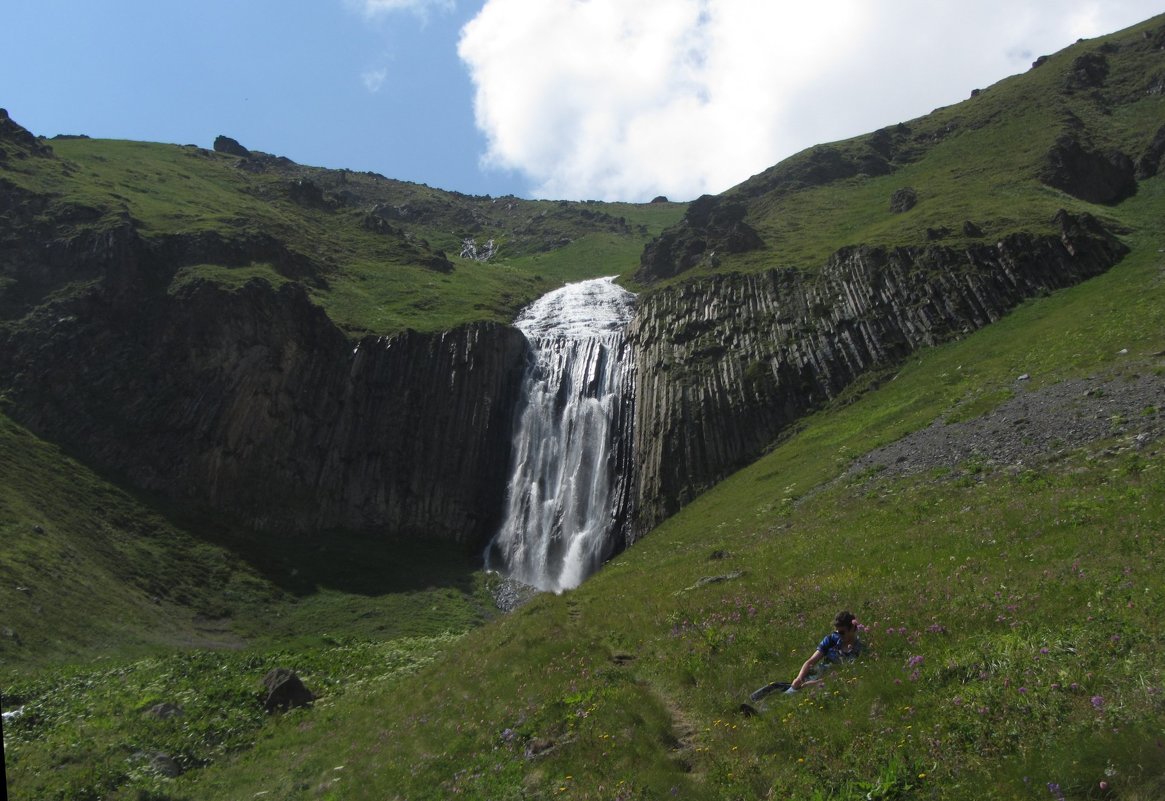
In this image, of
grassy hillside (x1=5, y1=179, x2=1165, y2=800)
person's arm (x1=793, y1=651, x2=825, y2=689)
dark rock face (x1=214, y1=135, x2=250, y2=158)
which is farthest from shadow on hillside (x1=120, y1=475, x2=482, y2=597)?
dark rock face (x1=214, y1=135, x2=250, y2=158)

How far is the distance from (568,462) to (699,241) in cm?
4717

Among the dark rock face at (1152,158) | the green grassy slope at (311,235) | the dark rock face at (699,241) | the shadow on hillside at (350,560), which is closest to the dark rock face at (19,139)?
the green grassy slope at (311,235)

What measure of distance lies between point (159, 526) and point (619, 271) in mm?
88171

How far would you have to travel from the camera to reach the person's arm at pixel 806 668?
12141 millimetres

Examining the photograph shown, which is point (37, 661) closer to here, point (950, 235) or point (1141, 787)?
point (1141, 787)

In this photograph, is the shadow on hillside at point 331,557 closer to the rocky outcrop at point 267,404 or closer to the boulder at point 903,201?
the rocky outcrop at point 267,404

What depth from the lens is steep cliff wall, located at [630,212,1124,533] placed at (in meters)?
56.2

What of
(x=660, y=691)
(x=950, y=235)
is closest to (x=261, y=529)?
(x=660, y=691)

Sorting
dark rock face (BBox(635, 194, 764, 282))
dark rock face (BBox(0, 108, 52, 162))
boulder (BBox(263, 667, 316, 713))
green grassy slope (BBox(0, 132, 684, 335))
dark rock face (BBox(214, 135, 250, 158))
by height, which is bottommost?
boulder (BBox(263, 667, 316, 713))

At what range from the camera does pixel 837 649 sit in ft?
41.1

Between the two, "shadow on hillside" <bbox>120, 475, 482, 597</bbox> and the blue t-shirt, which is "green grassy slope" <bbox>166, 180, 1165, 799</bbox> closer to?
the blue t-shirt

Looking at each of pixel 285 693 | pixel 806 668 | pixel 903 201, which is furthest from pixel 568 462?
pixel 903 201

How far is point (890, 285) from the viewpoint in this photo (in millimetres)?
62188

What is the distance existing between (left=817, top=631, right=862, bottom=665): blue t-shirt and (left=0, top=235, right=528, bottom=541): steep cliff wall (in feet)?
166
